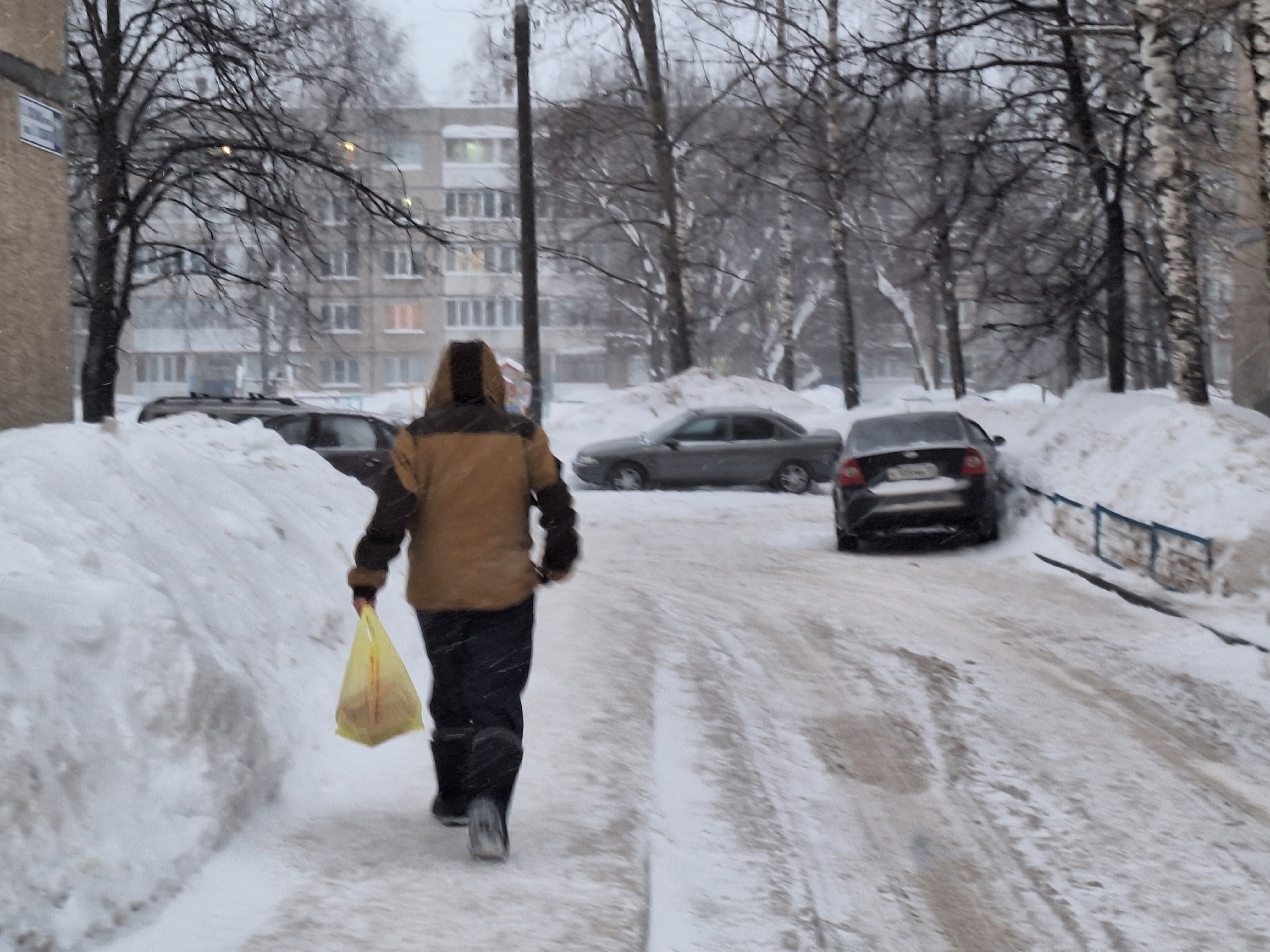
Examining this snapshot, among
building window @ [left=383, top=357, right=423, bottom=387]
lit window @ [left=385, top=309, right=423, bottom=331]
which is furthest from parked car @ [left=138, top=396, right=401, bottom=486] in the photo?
building window @ [left=383, top=357, right=423, bottom=387]

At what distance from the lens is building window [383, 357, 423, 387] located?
74000 millimetres

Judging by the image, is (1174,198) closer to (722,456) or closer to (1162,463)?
(1162,463)

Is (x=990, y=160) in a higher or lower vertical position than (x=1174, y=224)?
higher

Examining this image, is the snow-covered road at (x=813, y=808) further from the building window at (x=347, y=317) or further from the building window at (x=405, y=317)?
the building window at (x=405, y=317)

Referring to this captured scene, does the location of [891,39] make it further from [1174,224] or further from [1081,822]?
[1081,822]

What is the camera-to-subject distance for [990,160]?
67.8ft

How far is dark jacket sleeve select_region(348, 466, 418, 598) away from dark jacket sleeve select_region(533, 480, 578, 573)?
0.46 metres

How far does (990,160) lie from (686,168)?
16.0 metres

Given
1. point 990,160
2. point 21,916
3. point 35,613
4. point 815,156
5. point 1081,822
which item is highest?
point 815,156

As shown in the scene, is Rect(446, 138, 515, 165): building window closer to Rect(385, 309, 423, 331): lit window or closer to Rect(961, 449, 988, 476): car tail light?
Rect(385, 309, 423, 331): lit window

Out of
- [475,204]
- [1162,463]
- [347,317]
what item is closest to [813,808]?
[1162,463]

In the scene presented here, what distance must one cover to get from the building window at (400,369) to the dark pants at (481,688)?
69824 millimetres

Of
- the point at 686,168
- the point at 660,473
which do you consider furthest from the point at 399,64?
the point at 660,473

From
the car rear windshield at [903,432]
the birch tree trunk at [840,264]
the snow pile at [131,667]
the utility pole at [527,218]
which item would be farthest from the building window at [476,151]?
the snow pile at [131,667]
